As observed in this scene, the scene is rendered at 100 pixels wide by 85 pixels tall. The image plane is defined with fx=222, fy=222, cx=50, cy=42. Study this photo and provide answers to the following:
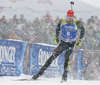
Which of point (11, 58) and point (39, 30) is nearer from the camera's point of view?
point (11, 58)

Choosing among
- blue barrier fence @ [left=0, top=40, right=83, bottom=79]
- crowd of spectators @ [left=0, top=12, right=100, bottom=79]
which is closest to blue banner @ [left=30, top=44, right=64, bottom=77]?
blue barrier fence @ [left=0, top=40, right=83, bottom=79]

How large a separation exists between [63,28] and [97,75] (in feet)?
13.8

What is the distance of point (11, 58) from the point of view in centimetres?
645

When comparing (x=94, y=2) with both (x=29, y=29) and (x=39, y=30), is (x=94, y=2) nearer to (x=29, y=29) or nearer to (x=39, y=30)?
(x=39, y=30)

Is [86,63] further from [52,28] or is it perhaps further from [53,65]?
[52,28]

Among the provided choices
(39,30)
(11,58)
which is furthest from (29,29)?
(11,58)

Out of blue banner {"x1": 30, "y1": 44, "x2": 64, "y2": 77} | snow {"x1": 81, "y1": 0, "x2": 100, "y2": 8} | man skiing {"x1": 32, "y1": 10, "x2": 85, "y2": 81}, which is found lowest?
blue banner {"x1": 30, "y1": 44, "x2": 64, "y2": 77}

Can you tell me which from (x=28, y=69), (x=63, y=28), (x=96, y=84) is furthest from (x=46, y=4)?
(x=96, y=84)

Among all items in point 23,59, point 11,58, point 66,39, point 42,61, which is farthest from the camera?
point 42,61

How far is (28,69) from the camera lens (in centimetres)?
668

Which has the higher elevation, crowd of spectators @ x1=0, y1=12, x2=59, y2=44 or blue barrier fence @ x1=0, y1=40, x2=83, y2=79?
crowd of spectators @ x1=0, y1=12, x2=59, y2=44

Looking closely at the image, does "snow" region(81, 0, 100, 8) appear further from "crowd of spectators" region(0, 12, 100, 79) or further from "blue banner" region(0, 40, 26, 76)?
"blue banner" region(0, 40, 26, 76)

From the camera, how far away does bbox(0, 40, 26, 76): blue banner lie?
6333mm

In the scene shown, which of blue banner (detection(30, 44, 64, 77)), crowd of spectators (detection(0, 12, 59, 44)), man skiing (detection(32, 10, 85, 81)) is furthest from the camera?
crowd of spectators (detection(0, 12, 59, 44))
